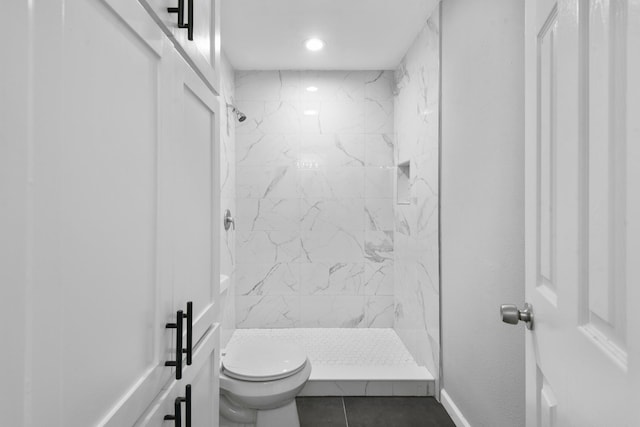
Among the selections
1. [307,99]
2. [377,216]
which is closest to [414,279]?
[377,216]

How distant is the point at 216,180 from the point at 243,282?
85.6 inches

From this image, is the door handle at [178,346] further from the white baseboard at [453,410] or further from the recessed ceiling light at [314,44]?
the recessed ceiling light at [314,44]

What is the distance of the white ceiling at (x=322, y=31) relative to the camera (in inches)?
89.4

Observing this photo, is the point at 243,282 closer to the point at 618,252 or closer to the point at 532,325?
the point at 532,325

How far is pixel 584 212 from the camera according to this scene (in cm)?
60

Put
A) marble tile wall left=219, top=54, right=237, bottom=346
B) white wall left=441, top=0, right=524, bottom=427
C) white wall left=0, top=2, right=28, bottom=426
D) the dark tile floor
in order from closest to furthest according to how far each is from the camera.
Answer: white wall left=0, top=2, right=28, bottom=426 → white wall left=441, top=0, right=524, bottom=427 → the dark tile floor → marble tile wall left=219, top=54, right=237, bottom=346

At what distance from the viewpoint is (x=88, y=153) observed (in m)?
0.54

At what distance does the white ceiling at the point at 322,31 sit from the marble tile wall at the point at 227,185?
280 mm

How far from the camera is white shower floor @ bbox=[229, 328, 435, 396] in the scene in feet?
7.77

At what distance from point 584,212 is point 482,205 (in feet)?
3.66

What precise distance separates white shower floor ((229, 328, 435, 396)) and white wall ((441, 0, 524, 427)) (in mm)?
289

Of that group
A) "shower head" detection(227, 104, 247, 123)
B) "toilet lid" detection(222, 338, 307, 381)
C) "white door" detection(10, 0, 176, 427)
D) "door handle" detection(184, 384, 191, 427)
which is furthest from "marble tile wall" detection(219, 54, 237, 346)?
"white door" detection(10, 0, 176, 427)

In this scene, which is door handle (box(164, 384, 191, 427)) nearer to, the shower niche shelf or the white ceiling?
the white ceiling

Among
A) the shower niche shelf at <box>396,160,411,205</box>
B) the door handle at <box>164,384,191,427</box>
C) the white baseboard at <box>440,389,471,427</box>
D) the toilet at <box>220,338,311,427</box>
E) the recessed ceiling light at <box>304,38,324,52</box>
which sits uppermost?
the recessed ceiling light at <box>304,38,324,52</box>
